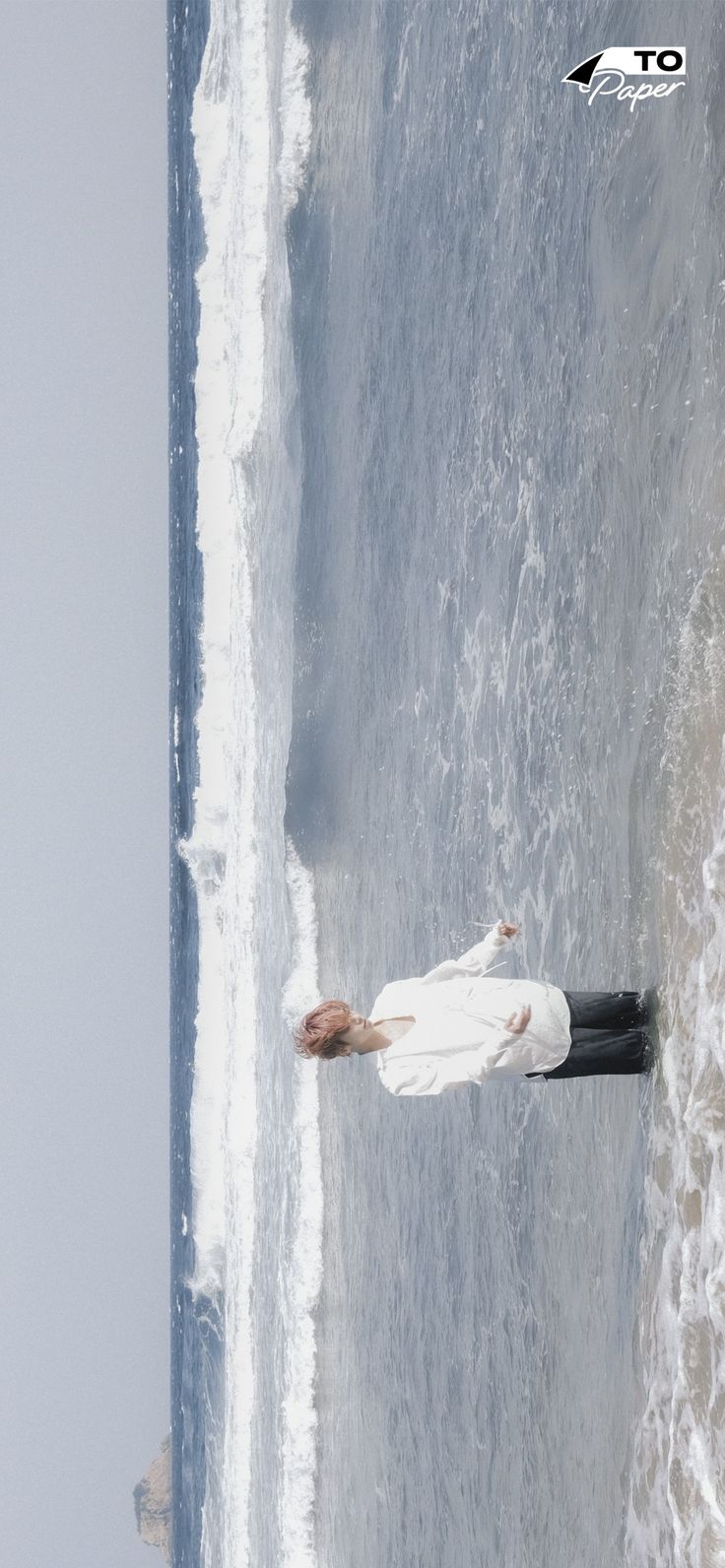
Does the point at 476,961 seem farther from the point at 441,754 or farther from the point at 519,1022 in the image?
the point at 441,754

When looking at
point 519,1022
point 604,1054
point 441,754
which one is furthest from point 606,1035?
point 441,754

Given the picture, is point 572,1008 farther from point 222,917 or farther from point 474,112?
point 222,917

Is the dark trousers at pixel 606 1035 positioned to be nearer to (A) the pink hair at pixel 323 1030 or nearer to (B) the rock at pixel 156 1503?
(A) the pink hair at pixel 323 1030

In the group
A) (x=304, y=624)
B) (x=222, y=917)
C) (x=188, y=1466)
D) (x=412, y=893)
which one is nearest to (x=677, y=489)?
(x=412, y=893)

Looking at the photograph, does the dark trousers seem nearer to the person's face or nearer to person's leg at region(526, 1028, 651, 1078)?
person's leg at region(526, 1028, 651, 1078)

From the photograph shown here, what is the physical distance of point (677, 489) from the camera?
10.6 feet

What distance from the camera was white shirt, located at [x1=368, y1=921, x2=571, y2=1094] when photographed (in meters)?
3.05

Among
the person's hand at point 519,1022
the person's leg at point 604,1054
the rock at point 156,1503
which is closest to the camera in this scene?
the person's hand at point 519,1022

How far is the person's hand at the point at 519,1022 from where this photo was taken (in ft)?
9.72

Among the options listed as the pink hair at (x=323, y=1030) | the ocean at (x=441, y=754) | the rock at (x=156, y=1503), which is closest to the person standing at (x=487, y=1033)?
the pink hair at (x=323, y=1030)

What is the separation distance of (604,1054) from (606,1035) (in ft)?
0.13

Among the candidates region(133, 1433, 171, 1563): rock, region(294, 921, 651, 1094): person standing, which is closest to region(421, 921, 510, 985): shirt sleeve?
region(294, 921, 651, 1094): person standing

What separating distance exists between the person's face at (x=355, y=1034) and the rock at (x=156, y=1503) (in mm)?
7900

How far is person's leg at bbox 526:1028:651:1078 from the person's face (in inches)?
14.4
